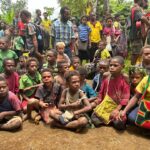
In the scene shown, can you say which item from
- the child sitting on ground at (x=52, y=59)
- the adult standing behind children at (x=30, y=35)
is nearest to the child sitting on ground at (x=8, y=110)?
the child sitting on ground at (x=52, y=59)

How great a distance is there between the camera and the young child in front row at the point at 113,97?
488cm

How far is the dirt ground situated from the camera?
13.8 feet

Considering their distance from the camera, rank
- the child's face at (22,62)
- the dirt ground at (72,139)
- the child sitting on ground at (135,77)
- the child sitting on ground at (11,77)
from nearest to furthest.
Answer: the dirt ground at (72,139)
the child sitting on ground at (135,77)
the child sitting on ground at (11,77)
the child's face at (22,62)

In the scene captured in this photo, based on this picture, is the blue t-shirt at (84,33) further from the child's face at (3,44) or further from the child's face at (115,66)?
the child's face at (115,66)

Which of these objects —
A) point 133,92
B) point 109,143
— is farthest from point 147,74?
point 109,143

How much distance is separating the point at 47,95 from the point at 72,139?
1.05 meters

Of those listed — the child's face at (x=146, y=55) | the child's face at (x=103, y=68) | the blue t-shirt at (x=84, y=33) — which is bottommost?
the child's face at (x=103, y=68)

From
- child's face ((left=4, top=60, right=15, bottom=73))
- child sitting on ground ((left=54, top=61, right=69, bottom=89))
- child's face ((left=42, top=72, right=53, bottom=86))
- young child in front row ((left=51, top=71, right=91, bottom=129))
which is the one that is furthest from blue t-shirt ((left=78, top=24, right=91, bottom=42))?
young child in front row ((left=51, top=71, right=91, bottom=129))

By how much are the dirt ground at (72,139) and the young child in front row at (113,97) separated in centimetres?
18

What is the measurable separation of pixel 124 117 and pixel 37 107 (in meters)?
1.39

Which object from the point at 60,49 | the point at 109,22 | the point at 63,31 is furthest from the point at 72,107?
the point at 109,22

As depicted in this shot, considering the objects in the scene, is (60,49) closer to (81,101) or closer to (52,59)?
(52,59)

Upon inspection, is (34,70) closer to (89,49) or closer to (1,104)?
(1,104)

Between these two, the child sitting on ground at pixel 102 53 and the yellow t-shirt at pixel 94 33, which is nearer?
the child sitting on ground at pixel 102 53
